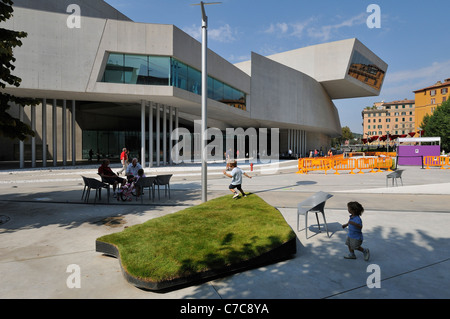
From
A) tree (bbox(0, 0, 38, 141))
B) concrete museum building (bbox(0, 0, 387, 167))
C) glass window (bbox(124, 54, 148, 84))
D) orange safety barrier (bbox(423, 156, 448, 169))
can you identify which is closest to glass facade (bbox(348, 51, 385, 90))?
concrete museum building (bbox(0, 0, 387, 167))

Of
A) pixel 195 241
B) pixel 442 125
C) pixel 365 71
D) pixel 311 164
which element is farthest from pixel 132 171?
pixel 442 125

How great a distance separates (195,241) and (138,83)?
1965cm

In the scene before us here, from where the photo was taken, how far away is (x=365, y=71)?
4775 centimetres

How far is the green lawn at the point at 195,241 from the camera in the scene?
12.8 feet

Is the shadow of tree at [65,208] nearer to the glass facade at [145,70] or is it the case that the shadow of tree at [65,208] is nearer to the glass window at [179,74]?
the glass facade at [145,70]

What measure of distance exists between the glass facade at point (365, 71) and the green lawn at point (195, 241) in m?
46.3

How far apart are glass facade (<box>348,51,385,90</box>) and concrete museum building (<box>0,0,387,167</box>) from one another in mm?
191

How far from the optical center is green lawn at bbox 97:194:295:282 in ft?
12.8

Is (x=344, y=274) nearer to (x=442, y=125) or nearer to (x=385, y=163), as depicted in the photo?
(x=385, y=163)

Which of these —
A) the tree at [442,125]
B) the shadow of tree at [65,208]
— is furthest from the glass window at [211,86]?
the tree at [442,125]

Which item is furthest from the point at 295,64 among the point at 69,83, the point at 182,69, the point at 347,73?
the point at 69,83

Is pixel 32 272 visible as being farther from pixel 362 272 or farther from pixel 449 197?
pixel 449 197

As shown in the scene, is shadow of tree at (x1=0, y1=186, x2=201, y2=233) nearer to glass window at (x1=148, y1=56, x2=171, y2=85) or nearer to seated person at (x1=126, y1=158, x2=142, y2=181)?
seated person at (x1=126, y1=158, x2=142, y2=181)
